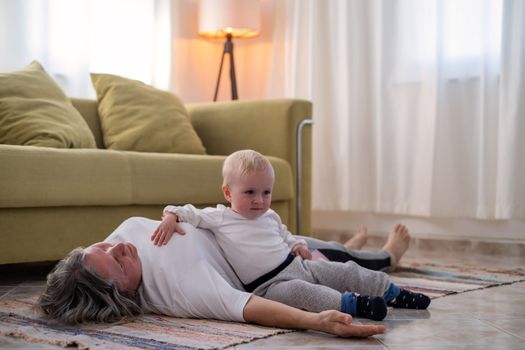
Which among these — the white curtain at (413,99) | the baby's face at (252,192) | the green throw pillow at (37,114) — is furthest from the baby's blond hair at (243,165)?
the white curtain at (413,99)

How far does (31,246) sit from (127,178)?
429 mm

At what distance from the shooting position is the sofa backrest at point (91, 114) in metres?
3.46

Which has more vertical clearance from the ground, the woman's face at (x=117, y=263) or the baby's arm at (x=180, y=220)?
the baby's arm at (x=180, y=220)

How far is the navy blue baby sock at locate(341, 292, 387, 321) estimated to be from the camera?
5.73 feet

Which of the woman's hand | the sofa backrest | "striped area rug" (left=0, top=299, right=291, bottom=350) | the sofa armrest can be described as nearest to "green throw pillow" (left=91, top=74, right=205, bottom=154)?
the sofa backrest

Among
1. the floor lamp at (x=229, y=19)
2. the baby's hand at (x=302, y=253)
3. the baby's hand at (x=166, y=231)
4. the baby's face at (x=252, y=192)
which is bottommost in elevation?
the baby's hand at (x=302, y=253)

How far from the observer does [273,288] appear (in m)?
1.86

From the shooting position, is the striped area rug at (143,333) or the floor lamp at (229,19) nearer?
the striped area rug at (143,333)

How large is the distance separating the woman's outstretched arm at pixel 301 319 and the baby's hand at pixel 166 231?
0.28 m

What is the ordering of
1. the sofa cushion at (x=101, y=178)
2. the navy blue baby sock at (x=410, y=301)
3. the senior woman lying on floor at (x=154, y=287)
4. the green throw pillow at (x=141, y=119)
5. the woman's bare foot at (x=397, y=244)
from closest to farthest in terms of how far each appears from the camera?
the senior woman lying on floor at (x=154, y=287) < the navy blue baby sock at (x=410, y=301) < the sofa cushion at (x=101, y=178) < the woman's bare foot at (x=397, y=244) < the green throw pillow at (x=141, y=119)

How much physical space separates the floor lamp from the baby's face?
2.58 meters

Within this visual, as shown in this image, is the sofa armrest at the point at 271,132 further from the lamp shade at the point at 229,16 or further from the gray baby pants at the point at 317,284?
the gray baby pants at the point at 317,284

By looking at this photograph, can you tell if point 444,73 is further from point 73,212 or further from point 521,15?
point 73,212

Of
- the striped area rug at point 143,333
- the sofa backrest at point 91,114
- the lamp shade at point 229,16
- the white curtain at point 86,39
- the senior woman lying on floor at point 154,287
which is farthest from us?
the lamp shade at point 229,16
